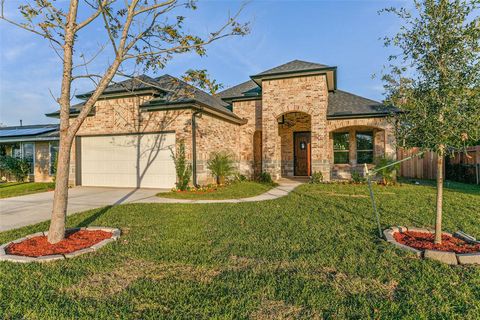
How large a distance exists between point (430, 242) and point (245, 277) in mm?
3374

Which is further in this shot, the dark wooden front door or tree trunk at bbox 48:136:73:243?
the dark wooden front door

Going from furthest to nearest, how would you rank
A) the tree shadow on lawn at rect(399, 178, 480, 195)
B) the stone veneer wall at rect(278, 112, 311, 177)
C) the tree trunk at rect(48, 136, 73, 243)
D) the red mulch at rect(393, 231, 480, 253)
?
the stone veneer wall at rect(278, 112, 311, 177) → the tree shadow on lawn at rect(399, 178, 480, 195) → the tree trunk at rect(48, 136, 73, 243) → the red mulch at rect(393, 231, 480, 253)

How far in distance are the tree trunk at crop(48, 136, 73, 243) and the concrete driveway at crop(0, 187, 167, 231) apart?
2.08 m

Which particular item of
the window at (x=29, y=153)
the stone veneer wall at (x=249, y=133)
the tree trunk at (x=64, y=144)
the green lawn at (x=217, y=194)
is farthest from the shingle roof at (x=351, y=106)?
the window at (x=29, y=153)

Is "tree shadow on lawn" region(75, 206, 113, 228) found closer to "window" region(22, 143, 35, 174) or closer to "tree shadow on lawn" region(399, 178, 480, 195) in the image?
"tree shadow on lawn" region(399, 178, 480, 195)

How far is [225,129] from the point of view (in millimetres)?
Result: 14586

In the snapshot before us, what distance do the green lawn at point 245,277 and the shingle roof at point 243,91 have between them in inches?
456

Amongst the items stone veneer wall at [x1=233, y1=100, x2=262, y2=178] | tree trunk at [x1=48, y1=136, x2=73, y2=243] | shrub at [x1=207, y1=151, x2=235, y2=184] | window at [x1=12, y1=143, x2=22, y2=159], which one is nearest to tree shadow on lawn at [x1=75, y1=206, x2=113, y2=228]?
tree trunk at [x1=48, y1=136, x2=73, y2=243]

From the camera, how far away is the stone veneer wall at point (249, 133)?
1616 centimetres

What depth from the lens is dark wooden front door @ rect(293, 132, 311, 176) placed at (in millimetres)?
17141

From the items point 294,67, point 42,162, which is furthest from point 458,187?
point 42,162

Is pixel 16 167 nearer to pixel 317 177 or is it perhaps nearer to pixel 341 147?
pixel 317 177

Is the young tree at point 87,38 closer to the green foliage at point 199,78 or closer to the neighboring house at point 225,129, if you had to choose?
the green foliage at point 199,78

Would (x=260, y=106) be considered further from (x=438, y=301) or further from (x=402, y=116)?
(x=438, y=301)
